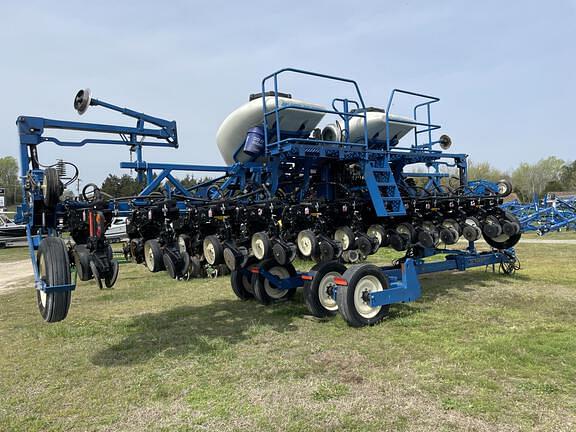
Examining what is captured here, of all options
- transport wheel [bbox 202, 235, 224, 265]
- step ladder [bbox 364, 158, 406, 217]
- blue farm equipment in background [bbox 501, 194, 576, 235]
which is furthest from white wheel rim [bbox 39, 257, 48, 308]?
blue farm equipment in background [bbox 501, 194, 576, 235]

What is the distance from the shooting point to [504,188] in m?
10.2

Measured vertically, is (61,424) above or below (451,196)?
below

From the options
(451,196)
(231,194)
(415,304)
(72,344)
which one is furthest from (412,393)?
(451,196)

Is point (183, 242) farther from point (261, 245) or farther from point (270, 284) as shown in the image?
point (270, 284)

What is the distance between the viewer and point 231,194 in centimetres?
851

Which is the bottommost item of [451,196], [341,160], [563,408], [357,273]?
[563,408]

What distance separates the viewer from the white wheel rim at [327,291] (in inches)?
286

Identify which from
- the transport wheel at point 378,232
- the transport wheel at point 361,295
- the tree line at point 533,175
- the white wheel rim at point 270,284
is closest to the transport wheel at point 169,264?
the white wheel rim at point 270,284

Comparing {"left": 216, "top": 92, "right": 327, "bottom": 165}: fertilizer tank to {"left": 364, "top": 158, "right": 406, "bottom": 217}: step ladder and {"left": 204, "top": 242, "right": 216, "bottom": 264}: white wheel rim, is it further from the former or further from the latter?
{"left": 204, "top": 242, "right": 216, "bottom": 264}: white wheel rim

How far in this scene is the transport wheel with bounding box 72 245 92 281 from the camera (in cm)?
558

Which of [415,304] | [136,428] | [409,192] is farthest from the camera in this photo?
[409,192]

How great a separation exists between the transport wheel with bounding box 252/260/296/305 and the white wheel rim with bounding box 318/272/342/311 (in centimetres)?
114

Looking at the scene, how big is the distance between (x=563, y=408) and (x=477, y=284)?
6.06 meters

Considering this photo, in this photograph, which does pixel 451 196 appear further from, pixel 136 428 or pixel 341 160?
pixel 136 428
